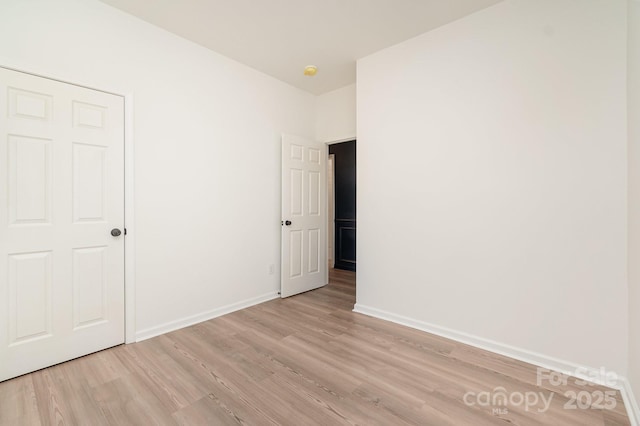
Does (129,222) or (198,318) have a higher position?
(129,222)

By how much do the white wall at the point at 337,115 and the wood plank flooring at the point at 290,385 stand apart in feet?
8.49

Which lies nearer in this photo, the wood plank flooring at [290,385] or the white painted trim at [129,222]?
the wood plank flooring at [290,385]

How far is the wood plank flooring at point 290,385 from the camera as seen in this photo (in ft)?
5.08

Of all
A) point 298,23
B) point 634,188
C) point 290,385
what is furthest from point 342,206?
point 634,188

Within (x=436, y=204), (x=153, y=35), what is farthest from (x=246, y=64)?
(x=436, y=204)

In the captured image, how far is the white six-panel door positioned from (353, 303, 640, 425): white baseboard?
8.65 ft

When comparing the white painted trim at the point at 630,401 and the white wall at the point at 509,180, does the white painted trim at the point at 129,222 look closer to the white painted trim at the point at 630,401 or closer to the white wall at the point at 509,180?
the white wall at the point at 509,180

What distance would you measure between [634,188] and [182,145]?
3.44m

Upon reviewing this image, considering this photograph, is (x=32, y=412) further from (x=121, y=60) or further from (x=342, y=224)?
(x=342, y=224)

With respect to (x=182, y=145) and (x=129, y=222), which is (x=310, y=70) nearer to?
(x=182, y=145)

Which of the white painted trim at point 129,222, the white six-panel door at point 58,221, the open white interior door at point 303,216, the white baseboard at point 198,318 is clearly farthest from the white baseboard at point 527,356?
the white six-panel door at point 58,221

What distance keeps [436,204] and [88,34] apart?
10.5 feet

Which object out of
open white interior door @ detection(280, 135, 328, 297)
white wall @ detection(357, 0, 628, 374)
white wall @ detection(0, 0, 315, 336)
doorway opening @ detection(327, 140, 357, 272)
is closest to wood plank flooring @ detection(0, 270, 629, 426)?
white wall @ detection(357, 0, 628, 374)

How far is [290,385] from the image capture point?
182 centimetres
